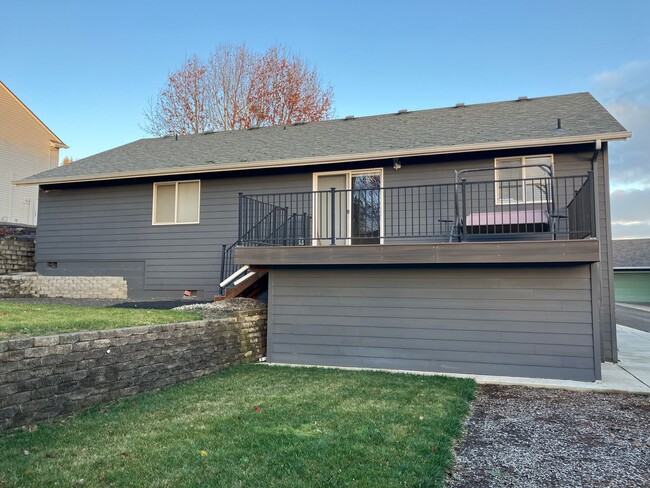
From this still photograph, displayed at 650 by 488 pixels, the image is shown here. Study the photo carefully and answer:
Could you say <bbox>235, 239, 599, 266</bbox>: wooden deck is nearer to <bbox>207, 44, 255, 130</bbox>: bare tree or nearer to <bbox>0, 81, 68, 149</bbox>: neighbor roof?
<bbox>207, 44, 255, 130</bbox>: bare tree

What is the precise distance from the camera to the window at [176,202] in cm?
1088

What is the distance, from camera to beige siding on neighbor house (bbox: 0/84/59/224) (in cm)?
2239

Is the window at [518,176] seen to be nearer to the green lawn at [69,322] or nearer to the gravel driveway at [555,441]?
the gravel driveway at [555,441]

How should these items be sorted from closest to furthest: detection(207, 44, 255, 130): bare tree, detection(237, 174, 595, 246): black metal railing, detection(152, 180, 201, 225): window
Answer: detection(237, 174, 595, 246): black metal railing < detection(152, 180, 201, 225): window < detection(207, 44, 255, 130): bare tree

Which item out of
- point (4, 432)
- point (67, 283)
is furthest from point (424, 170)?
point (67, 283)

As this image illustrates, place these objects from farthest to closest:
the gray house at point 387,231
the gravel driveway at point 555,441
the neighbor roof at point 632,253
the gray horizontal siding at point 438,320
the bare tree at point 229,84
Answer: the neighbor roof at point 632,253, the bare tree at point 229,84, the gray house at point 387,231, the gray horizontal siding at point 438,320, the gravel driveway at point 555,441

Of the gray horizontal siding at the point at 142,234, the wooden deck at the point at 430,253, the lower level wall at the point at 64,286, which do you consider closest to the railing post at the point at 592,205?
the wooden deck at the point at 430,253

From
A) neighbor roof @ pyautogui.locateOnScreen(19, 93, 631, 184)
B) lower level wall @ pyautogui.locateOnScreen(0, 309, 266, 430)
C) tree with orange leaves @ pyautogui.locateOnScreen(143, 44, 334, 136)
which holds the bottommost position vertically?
lower level wall @ pyautogui.locateOnScreen(0, 309, 266, 430)

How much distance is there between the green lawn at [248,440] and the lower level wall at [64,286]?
6.61m

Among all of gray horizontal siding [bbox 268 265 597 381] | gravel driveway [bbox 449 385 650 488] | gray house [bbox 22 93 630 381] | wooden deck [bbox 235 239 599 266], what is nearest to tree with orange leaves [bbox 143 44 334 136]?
gray house [bbox 22 93 630 381]

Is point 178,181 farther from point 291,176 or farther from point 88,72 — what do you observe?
point 88,72

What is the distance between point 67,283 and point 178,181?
3.75 meters

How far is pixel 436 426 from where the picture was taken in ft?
13.5

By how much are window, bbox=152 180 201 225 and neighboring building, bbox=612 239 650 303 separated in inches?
1187
